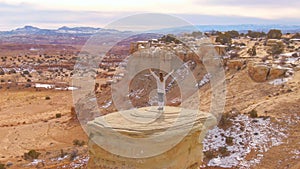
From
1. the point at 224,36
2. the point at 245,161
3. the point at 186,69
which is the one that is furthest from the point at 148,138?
the point at 224,36

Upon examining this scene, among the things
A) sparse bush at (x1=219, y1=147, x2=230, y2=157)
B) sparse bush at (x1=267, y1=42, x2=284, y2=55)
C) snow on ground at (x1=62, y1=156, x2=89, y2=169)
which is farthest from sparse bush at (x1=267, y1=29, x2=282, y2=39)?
snow on ground at (x1=62, y1=156, x2=89, y2=169)

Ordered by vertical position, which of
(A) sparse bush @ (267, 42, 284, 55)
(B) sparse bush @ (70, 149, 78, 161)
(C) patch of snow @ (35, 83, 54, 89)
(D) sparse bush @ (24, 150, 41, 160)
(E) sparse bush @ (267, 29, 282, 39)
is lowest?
(C) patch of snow @ (35, 83, 54, 89)

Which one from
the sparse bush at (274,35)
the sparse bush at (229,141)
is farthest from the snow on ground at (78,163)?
the sparse bush at (274,35)

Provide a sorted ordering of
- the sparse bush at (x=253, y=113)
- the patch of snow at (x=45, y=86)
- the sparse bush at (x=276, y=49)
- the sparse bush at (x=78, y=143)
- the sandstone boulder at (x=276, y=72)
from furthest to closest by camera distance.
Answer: the patch of snow at (x=45, y=86), the sparse bush at (x=276, y=49), the sandstone boulder at (x=276, y=72), the sparse bush at (x=78, y=143), the sparse bush at (x=253, y=113)

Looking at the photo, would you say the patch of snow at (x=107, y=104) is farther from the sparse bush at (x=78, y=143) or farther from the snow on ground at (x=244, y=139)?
the snow on ground at (x=244, y=139)

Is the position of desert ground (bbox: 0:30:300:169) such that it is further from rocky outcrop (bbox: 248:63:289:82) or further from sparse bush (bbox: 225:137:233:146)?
sparse bush (bbox: 225:137:233:146)

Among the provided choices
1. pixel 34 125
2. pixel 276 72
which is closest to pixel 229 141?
pixel 276 72

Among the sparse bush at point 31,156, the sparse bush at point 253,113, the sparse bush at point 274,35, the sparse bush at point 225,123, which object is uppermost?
the sparse bush at point 274,35

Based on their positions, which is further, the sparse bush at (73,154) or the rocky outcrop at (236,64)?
the rocky outcrop at (236,64)
